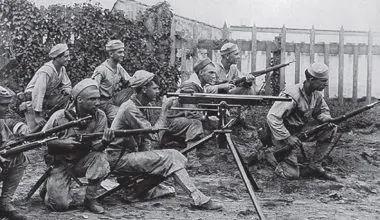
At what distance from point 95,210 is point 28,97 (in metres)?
3.55

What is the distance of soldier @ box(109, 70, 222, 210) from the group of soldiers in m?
0.01

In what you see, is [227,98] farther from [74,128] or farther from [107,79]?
[107,79]

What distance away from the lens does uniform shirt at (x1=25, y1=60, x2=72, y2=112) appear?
27.9ft

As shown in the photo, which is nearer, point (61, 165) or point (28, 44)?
point (61, 165)

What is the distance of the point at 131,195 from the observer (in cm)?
686

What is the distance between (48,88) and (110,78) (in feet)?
3.43

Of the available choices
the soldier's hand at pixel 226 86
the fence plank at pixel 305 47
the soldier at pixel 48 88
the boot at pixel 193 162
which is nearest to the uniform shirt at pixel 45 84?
the soldier at pixel 48 88

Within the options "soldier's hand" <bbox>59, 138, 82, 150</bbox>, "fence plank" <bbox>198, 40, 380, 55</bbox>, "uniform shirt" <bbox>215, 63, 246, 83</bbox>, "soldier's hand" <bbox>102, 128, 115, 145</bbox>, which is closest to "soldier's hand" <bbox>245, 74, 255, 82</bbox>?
"uniform shirt" <bbox>215, 63, 246, 83</bbox>

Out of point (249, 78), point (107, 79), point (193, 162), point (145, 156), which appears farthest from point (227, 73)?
point (145, 156)

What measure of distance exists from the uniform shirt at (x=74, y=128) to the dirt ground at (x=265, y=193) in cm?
89

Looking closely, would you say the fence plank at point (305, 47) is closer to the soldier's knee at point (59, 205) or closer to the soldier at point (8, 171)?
the soldier's knee at point (59, 205)

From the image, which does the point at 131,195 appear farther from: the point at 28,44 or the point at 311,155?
the point at 28,44

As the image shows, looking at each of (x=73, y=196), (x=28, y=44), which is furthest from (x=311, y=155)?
(x=28, y=44)

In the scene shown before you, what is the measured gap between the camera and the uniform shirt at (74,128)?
20.6 feet
